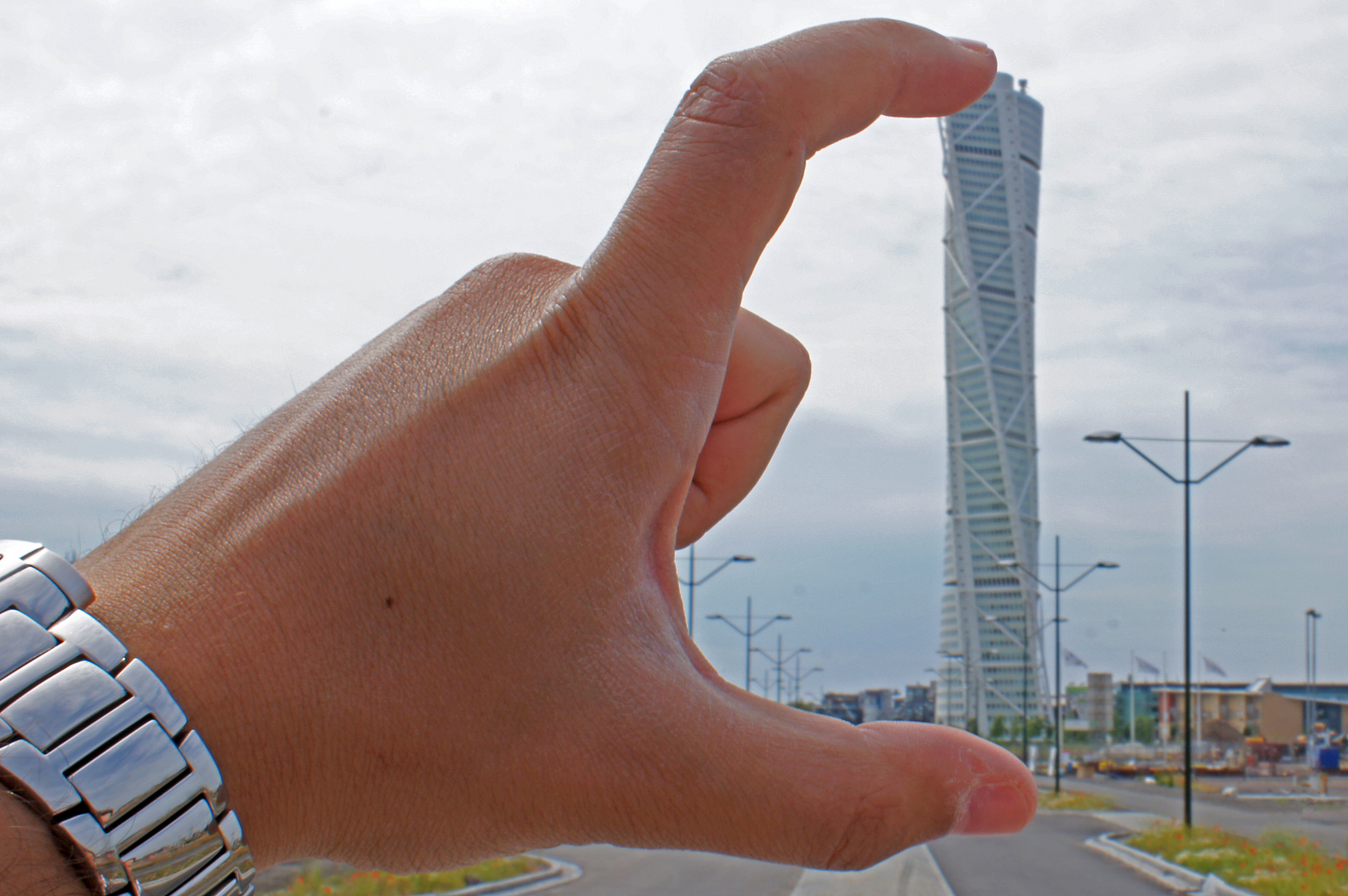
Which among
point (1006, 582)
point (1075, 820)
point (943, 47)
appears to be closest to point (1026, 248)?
point (1006, 582)

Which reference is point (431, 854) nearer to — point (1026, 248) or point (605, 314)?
point (605, 314)

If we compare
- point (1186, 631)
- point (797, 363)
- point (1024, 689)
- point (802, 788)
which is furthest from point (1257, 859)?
point (1024, 689)

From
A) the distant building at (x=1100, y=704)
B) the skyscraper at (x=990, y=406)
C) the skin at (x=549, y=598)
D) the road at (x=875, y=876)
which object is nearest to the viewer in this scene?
the skin at (x=549, y=598)

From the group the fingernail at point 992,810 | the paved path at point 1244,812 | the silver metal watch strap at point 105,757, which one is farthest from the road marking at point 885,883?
the silver metal watch strap at point 105,757

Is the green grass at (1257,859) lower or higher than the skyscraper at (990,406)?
lower

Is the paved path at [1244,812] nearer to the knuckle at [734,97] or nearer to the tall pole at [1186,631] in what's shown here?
the tall pole at [1186,631]

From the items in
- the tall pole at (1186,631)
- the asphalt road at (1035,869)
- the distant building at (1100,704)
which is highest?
the tall pole at (1186,631)

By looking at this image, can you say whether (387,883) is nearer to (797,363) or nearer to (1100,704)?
(797,363)
